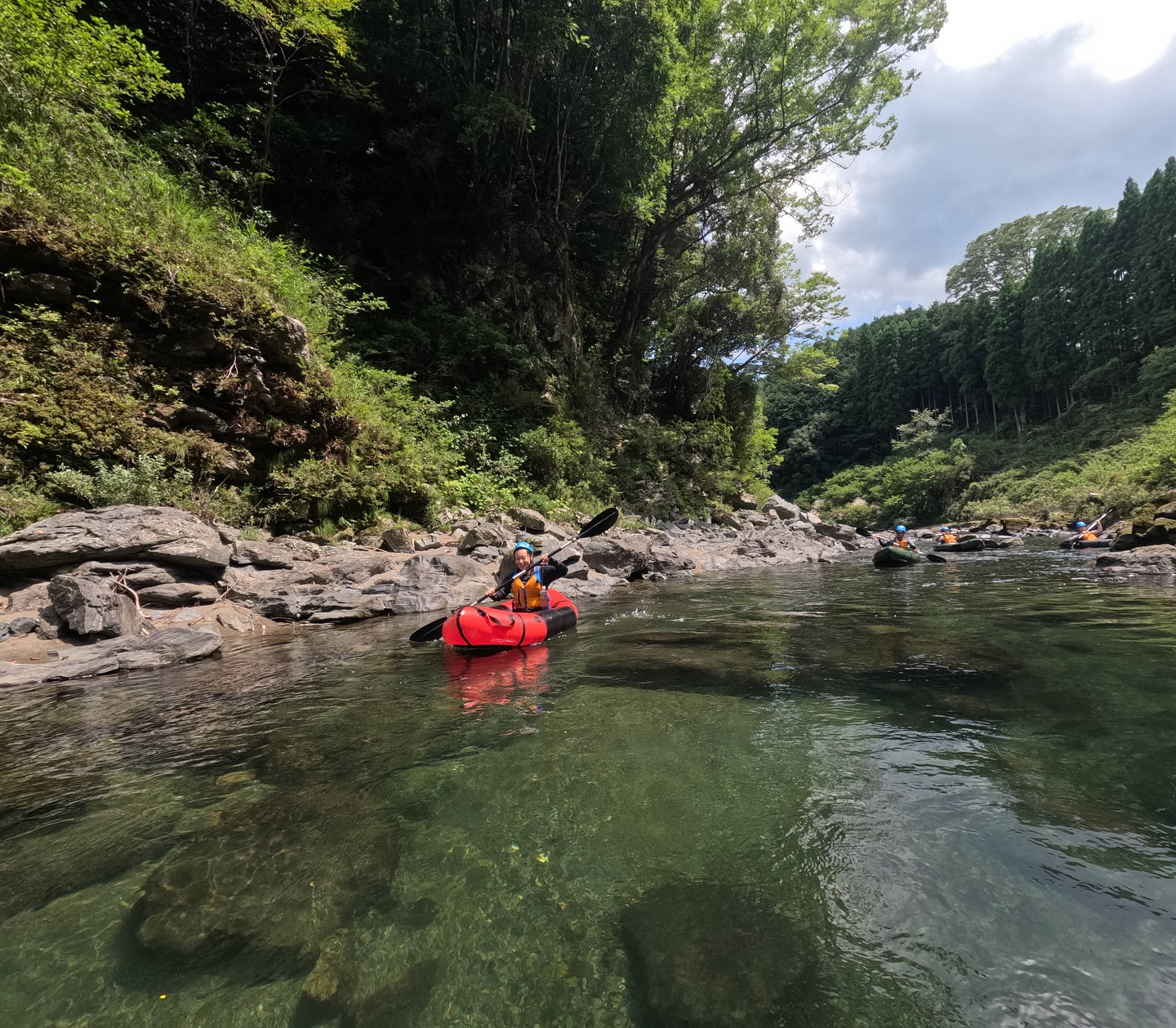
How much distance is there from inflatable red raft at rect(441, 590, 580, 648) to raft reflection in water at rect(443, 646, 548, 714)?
134mm

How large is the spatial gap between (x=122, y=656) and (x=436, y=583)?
3.57 metres

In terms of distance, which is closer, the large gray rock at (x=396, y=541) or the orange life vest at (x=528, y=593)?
the orange life vest at (x=528, y=593)

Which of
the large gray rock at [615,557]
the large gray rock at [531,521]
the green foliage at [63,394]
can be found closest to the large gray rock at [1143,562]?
the large gray rock at [615,557]

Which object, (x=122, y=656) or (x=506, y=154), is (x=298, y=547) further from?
(x=506, y=154)

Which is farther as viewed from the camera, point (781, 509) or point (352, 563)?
point (781, 509)

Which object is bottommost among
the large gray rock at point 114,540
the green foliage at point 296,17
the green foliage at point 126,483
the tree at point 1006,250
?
the large gray rock at point 114,540

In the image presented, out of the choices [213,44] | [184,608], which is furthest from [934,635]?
[213,44]

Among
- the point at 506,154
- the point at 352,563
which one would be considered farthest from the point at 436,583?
the point at 506,154

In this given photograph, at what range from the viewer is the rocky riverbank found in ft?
15.8

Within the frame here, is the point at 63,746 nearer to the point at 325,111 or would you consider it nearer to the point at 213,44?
the point at 213,44

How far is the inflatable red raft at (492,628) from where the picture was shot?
5.18 meters

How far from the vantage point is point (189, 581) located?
6.09 metres

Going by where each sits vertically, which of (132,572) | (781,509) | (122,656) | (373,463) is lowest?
(122,656)

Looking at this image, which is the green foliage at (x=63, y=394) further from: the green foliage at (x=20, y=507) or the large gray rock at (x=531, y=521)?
the large gray rock at (x=531, y=521)
